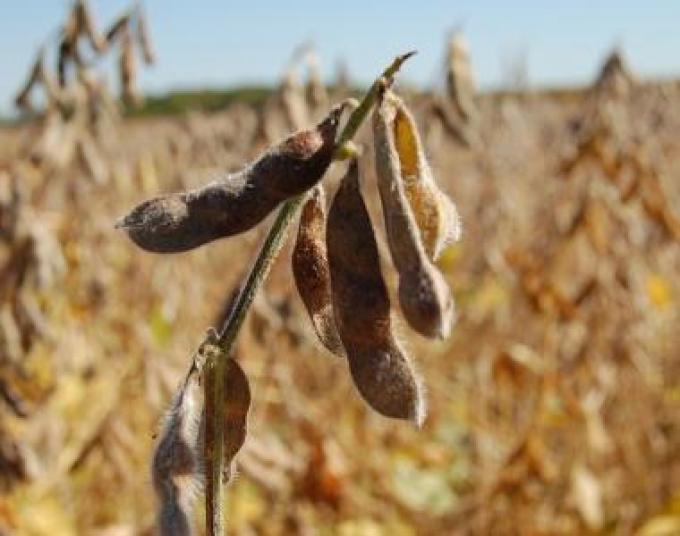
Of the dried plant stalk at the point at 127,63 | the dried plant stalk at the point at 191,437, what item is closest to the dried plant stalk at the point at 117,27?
the dried plant stalk at the point at 127,63

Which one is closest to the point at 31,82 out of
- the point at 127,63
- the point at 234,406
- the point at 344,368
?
the point at 127,63

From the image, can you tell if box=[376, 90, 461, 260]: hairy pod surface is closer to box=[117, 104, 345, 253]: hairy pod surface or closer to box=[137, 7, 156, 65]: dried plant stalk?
box=[117, 104, 345, 253]: hairy pod surface

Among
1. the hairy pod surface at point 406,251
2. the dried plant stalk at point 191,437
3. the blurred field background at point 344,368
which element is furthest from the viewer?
the blurred field background at point 344,368

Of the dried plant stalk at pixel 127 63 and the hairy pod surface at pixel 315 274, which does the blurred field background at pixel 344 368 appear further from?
the hairy pod surface at pixel 315 274

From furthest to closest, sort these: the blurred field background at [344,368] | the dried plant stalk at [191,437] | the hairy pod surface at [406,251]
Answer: the blurred field background at [344,368]
the dried plant stalk at [191,437]
the hairy pod surface at [406,251]

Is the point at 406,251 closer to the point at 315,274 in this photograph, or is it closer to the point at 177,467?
the point at 315,274

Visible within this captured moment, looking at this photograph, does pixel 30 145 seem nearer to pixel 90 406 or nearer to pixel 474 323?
pixel 90 406

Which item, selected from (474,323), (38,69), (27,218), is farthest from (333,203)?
(474,323)
